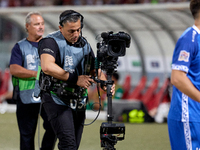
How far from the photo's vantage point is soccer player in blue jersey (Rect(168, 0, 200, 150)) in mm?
3023

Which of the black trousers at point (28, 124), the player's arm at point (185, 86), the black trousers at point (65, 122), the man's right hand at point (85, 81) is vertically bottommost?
the black trousers at point (28, 124)

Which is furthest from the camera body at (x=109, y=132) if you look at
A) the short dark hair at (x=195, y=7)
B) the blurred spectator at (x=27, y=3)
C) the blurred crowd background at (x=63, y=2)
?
the blurred spectator at (x=27, y=3)

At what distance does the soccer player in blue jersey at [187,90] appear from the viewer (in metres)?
3.02

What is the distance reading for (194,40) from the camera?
10.0 feet

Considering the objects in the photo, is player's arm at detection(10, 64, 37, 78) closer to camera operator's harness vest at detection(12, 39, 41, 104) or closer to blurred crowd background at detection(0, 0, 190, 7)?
camera operator's harness vest at detection(12, 39, 41, 104)

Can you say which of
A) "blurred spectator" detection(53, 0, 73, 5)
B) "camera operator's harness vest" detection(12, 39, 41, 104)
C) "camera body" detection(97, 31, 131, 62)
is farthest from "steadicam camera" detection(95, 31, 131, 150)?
"blurred spectator" detection(53, 0, 73, 5)

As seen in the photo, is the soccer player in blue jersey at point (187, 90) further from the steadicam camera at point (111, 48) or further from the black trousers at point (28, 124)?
the black trousers at point (28, 124)

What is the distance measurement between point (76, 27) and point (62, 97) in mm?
758

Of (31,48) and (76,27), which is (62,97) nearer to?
(76,27)

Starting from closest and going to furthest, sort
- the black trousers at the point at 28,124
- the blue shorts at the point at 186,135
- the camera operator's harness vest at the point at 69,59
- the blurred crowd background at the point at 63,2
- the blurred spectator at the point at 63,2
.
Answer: the blue shorts at the point at 186,135
the camera operator's harness vest at the point at 69,59
the black trousers at the point at 28,124
the blurred crowd background at the point at 63,2
the blurred spectator at the point at 63,2

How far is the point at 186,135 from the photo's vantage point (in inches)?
123

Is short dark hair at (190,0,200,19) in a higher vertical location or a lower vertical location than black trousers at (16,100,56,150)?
higher

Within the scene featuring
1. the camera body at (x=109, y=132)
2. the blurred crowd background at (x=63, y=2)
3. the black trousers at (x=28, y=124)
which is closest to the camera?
the camera body at (x=109, y=132)

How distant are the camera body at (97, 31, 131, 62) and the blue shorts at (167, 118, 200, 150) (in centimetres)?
100
